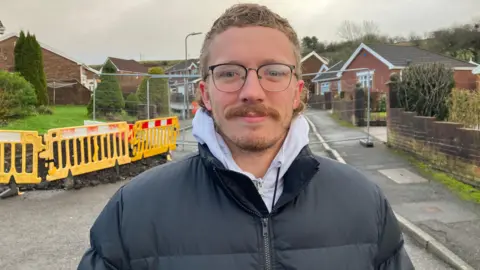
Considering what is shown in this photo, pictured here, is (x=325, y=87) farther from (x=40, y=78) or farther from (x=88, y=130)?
(x=88, y=130)

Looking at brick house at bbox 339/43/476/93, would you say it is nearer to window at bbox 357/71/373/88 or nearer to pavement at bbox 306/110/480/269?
window at bbox 357/71/373/88

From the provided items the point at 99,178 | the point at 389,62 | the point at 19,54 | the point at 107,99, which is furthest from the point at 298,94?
the point at 389,62

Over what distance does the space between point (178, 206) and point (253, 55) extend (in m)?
0.64

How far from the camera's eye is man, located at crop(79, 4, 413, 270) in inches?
59.1

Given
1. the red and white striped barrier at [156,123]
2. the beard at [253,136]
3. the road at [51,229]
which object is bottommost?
the road at [51,229]

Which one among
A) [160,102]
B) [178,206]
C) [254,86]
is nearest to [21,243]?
[178,206]

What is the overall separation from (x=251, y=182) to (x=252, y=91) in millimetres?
341

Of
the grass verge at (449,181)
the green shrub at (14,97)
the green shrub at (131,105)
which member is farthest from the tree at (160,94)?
the grass verge at (449,181)

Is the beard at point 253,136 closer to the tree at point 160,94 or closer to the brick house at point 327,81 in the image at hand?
the tree at point 160,94

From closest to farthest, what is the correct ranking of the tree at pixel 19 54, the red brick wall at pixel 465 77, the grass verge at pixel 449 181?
the grass verge at pixel 449 181, the tree at pixel 19 54, the red brick wall at pixel 465 77

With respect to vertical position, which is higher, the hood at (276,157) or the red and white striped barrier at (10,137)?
the hood at (276,157)

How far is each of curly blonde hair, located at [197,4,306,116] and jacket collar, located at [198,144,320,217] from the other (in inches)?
13.8

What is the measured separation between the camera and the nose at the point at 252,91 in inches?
59.8

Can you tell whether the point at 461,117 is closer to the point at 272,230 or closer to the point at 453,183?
the point at 453,183
